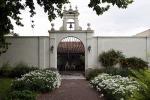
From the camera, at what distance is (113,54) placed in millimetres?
30672

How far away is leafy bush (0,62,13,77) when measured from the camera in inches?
1144

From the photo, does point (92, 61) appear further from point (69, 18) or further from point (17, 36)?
point (17, 36)

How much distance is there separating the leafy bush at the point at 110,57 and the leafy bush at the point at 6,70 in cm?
741

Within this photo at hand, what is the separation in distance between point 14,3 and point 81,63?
62.7ft

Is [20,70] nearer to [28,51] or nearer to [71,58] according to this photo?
[28,51]

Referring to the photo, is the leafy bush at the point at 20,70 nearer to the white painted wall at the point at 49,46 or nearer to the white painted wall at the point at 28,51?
the white painted wall at the point at 28,51

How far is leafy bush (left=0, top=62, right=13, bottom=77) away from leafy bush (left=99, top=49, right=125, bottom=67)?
7.41 metres

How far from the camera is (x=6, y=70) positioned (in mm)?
29484

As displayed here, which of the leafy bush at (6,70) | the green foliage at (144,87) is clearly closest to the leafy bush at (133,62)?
the leafy bush at (6,70)

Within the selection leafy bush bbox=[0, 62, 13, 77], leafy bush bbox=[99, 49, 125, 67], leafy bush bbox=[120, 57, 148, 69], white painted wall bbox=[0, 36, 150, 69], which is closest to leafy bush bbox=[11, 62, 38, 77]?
leafy bush bbox=[0, 62, 13, 77]

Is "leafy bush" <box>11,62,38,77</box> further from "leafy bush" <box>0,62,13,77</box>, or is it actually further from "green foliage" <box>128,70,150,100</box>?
"green foliage" <box>128,70,150,100</box>

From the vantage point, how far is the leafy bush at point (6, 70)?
29047mm

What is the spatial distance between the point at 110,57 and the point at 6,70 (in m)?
8.34

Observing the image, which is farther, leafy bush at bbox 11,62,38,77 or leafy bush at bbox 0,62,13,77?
leafy bush at bbox 0,62,13,77
